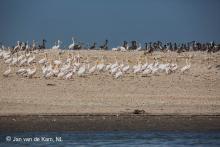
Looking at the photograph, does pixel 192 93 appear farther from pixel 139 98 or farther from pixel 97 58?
pixel 97 58

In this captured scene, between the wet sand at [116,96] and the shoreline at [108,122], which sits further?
the wet sand at [116,96]

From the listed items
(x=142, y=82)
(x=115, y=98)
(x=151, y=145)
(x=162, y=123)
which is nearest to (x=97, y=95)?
(x=115, y=98)

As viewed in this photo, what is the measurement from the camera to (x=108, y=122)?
76.7ft

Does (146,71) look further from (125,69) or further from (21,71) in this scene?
(21,71)

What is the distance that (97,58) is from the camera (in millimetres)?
34750

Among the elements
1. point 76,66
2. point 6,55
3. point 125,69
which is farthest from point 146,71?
point 6,55

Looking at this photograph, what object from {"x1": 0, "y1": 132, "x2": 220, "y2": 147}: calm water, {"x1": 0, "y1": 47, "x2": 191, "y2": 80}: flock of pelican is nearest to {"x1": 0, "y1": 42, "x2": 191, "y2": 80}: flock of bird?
{"x1": 0, "y1": 47, "x2": 191, "y2": 80}: flock of pelican

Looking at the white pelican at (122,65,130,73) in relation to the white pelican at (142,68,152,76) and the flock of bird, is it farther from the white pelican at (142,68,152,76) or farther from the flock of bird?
the white pelican at (142,68,152,76)

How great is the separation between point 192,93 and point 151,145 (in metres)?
8.89

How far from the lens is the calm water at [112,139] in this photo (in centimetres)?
2056

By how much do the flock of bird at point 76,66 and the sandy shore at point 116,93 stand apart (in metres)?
0.28

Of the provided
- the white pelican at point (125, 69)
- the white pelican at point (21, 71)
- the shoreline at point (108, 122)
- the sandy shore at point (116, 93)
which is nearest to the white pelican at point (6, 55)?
the sandy shore at point (116, 93)

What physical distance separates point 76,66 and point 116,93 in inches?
156

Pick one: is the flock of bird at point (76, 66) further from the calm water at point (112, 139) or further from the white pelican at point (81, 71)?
the calm water at point (112, 139)
